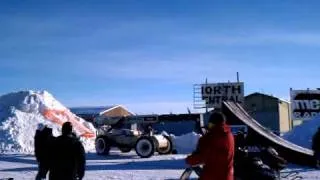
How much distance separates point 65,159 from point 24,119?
2642cm

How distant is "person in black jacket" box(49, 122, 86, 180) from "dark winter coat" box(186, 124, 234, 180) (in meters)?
2.75

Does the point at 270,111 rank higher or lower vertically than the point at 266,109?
lower

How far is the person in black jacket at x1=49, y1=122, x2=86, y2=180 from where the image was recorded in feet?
30.3

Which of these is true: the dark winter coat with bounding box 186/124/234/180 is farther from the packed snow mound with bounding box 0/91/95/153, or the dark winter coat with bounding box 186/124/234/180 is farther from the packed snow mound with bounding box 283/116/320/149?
the packed snow mound with bounding box 0/91/95/153

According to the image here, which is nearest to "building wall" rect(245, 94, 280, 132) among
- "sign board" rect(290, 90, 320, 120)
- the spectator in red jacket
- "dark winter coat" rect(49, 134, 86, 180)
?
"sign board" rect(290, 90, 320, 120)

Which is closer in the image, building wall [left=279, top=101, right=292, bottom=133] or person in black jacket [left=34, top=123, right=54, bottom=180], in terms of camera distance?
person in black jacket [left=34, top=123, right=54, bottom=180]

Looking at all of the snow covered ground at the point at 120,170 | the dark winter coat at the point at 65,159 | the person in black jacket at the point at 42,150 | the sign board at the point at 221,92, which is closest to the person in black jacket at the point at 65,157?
the dark winter coat at the point at 65,159

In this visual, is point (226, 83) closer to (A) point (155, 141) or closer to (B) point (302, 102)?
(B) point (302, 102)

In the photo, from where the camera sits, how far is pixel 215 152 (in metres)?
7.05

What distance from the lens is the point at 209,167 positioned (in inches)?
280

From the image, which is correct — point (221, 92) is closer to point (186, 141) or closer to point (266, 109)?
point (186, 141)

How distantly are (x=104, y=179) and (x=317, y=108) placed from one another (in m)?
28.1

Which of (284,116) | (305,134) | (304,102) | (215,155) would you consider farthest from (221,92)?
(215,155)

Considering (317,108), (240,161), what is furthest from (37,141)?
(317,108)
